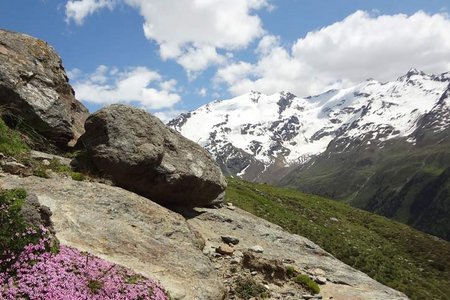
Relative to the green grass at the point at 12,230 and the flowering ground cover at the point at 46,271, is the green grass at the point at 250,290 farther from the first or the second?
the green grass at the point at 12,230

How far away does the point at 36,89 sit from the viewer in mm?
25312

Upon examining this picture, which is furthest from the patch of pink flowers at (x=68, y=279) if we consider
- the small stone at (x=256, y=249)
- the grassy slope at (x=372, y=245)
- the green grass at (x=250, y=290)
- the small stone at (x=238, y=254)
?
the grassy slope at (x=372, y=245)

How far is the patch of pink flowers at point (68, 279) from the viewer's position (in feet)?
37.1

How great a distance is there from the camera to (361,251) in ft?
197

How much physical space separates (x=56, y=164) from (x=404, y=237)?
249 ft

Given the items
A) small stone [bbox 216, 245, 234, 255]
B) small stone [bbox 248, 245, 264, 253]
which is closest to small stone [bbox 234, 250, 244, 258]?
small stone [bbox 216, 245, 234, 255]

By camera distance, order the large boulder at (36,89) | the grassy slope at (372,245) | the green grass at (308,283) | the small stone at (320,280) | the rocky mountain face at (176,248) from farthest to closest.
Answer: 1. the grassy slope at (372,245)
2. the large boulder at (36,89)
3. the small stone at (320,280)
4. the green grass at (308,283)
5. the rocky mountain face at (176,248)

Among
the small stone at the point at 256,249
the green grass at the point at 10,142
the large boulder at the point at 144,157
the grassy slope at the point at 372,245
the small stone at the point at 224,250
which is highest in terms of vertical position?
the grassy slope at the point at 372,245

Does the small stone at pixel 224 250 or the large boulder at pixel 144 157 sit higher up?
the large boulder at pixel 144 157

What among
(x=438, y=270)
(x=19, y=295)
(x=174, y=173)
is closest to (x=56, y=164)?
(x=174, y=173)

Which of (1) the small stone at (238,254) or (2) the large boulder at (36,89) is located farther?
(2) the large boulder at (36,89)

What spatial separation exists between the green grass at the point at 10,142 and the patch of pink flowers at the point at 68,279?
9.15m

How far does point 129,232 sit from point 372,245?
190 ft

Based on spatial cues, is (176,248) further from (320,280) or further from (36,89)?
(36,89)
